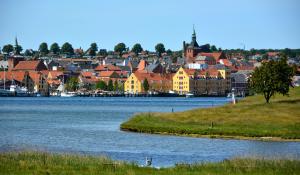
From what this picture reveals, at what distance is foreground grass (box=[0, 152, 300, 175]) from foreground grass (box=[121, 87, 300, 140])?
24849 millimetres

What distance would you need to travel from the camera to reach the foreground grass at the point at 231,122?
2810 inches

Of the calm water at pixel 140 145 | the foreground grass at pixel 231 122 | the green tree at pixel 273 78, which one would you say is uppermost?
the green tree at pixel 273 78

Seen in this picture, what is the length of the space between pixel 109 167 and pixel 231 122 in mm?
35297

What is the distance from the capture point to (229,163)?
4522cm

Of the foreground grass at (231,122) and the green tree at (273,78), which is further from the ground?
the green tree at (273,78)

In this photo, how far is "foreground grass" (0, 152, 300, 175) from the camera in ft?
137

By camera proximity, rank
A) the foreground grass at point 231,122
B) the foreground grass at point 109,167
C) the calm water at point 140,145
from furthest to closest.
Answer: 1. the foreground grass at point 231,122
2. the calm water at point 140,145
3. the foreground grass at point 109,167

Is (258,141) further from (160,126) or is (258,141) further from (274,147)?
(160,126)

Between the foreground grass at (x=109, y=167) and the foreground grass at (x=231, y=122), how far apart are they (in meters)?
24.8

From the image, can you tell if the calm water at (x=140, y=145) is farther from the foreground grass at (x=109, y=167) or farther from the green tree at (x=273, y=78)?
the green tree at (x=273, y=78)

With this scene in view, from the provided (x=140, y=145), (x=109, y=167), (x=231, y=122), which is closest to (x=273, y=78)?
(x=231, y=122)

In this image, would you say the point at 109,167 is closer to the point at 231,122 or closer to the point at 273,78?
the point at 231,122

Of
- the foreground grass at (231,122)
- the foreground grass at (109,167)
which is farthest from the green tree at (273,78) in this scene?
the foreground grass at (109,167)

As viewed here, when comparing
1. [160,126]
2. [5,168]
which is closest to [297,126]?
[160,126]
